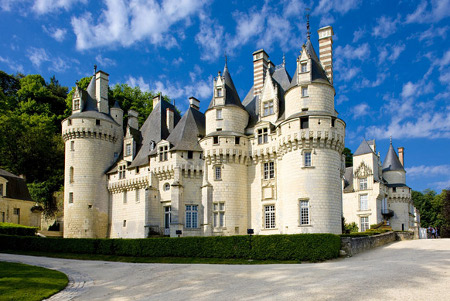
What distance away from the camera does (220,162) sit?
30.2 metres

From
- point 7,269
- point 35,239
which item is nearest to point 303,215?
point 7,269

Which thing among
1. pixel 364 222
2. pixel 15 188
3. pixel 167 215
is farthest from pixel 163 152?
pixel 364 222

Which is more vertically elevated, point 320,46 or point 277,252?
point 320,46

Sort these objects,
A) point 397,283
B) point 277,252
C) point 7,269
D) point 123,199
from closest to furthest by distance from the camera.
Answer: point 397,283, point 7,269, point 277,252, point 123,199

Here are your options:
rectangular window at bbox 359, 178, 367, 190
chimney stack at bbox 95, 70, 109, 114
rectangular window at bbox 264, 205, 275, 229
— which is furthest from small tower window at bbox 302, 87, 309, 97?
rectangular window at bbox 359, 178, 367, 190

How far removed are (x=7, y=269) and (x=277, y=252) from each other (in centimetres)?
1269

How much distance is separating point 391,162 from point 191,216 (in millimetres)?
27058

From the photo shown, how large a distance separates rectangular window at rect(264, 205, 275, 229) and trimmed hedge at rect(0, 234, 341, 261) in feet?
20.4

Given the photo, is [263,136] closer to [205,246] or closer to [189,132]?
[189,132]

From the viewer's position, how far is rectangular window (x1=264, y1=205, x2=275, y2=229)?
28812 millimetres

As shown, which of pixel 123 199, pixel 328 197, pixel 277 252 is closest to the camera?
pixel 277 252

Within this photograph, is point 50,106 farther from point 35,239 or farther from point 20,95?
point 35,239

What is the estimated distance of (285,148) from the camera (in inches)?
1066

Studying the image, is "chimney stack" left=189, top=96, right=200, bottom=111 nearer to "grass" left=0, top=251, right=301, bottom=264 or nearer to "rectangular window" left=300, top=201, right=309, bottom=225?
"rectangular window" left=300, top=201, right=309, bottom=225
